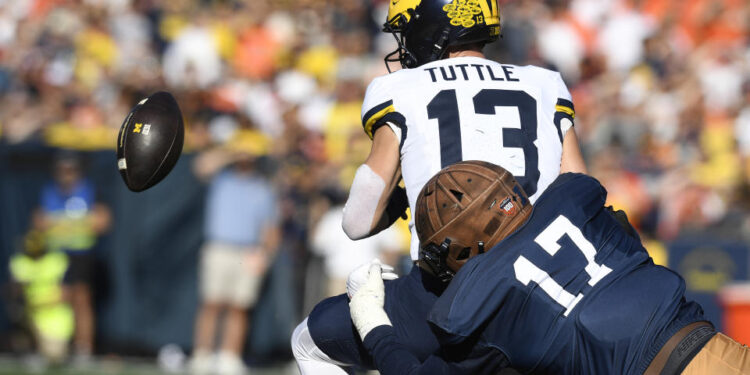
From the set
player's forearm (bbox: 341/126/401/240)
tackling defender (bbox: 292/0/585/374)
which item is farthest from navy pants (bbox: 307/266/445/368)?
player's forearm (bbox: 341/126/401/240)

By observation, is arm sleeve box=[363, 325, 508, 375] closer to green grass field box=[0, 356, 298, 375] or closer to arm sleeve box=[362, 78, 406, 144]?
arm sleeve box=[362, 78, 406, 144]

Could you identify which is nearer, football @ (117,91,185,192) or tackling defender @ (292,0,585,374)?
tackling defender @ (292,0,585,374)

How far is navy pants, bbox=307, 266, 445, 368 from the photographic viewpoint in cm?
329

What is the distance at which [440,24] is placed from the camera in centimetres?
347

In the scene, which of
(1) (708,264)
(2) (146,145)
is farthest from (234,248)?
(2) (146,145)

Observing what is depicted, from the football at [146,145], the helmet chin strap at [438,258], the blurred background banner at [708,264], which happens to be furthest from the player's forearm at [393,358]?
the blurred background banner at [708,264]

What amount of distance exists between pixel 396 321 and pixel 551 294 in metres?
0.67

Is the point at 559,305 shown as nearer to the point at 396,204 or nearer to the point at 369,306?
the point at 369,306

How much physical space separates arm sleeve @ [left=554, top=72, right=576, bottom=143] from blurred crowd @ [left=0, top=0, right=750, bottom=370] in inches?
175

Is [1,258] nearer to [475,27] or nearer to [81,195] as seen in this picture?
[81,195]

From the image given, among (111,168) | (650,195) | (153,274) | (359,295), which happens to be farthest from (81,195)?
(359,295)

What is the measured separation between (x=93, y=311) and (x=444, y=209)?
6216 millimetres

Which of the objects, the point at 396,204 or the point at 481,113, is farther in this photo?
the point at 396,204

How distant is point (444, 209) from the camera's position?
116 inches
